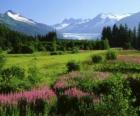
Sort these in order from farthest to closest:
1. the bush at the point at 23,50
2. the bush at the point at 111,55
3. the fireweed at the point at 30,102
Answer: the bush at the point at 23,50, the bush at the point at 111,55, the fireweed at the point at 30,102

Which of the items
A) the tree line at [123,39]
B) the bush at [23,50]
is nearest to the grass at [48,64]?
the bush at [23,50]

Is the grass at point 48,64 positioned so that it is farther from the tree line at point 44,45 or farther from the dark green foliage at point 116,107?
the tree line at point 44,45

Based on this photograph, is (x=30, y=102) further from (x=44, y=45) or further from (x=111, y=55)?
(x=44, y=45)

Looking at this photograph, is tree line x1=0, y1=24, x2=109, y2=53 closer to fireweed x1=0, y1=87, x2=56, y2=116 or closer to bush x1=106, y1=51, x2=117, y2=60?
bush x1=106, y1=51, x2=117, y2=60

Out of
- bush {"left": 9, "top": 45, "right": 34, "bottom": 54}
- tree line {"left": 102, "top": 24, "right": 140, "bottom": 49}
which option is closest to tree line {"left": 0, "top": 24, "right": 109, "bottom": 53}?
bush {"left": 9, "top": 45, "right": 34, "bottom": 54}

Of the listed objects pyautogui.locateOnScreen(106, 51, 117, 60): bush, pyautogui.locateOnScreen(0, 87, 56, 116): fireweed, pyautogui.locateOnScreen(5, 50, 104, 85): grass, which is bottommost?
pyautogui.locateOnScreen(5, 50, 104, 85): grass

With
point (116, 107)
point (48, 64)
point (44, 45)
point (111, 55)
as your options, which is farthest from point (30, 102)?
point (44, 45)

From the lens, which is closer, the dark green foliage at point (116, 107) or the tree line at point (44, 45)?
the dark green foliage at point (116, 107)

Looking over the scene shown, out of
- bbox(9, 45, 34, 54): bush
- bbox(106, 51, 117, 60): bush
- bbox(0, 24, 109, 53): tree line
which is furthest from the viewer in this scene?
bbox(0, 24, 109, 53): tree line

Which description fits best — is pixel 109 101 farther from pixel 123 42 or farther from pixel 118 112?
pixel 123 42

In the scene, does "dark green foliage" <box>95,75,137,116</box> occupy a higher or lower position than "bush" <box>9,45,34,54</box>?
higher

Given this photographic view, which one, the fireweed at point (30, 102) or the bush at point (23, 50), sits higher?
the fireweed at point (30, 102)

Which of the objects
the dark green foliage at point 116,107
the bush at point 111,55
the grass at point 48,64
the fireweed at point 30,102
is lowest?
the grass at point 48,64

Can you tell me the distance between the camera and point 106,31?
6629 inches
